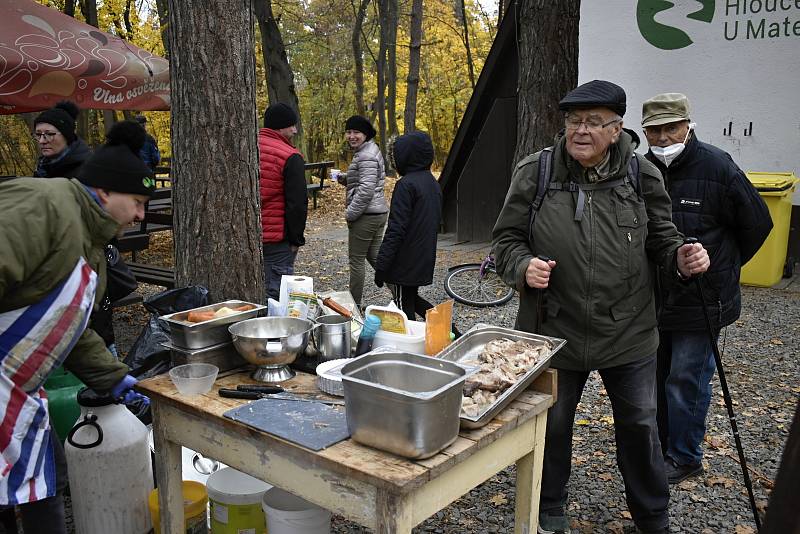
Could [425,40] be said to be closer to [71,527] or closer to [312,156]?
[312,156]

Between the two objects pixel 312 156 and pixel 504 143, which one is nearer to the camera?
pixel 504 143

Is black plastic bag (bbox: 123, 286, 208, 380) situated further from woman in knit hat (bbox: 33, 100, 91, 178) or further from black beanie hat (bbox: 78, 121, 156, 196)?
woman in knit hat (bbox: 33, 100, 91, 178)

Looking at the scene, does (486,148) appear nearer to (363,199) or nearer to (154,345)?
(363,199)

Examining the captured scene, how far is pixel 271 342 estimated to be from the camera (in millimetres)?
2723

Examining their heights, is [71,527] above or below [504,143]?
below

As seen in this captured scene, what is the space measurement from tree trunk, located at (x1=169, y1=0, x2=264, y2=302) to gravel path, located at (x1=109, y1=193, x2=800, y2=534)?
1.57 metres

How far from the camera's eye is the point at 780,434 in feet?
14.7

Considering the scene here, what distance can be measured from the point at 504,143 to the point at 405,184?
18.8 feet

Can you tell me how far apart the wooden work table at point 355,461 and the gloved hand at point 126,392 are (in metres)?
0.10

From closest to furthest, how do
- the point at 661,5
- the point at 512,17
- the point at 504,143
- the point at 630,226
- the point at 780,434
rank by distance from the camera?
1. the point at 630,226
2. the point at 780,434
3. the point at 661,5
4. the point at 512,17
5. the point at 504,143

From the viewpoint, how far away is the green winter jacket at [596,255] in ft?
9.63

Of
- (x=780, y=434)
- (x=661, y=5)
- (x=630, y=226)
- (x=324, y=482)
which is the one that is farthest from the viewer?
(x=661, y=5)

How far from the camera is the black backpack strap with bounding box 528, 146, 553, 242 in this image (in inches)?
120

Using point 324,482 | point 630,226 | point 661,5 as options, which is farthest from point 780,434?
point 661,5
